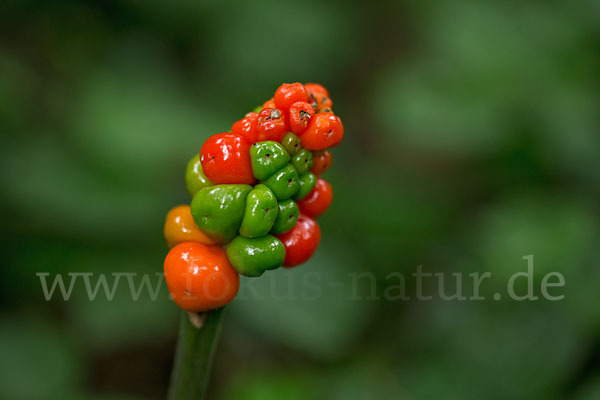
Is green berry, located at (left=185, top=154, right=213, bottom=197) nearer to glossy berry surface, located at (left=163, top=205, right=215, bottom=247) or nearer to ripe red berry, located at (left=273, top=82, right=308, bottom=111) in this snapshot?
glossy berry surface, located at (left=163, top=205, right=215, bottom=247)

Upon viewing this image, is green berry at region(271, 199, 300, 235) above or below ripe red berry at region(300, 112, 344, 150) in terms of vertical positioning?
below

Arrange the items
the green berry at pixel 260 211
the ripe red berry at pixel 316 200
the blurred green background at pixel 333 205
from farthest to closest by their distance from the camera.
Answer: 1. the blurred green background at pixel 333 205
2. the ripe red berry at pixel 316 200
3. the green berry at pixel 260 211

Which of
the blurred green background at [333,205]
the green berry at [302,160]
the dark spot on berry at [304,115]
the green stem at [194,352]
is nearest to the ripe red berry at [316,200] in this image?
the green berry at [302,160]

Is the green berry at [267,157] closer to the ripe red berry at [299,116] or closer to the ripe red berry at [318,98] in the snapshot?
the ripe red berry at [299,116]

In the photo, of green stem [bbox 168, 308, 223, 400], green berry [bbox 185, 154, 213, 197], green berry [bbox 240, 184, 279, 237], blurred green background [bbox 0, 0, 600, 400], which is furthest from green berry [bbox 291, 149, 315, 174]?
blurred green background [bbox 0, 0, 600, 400]

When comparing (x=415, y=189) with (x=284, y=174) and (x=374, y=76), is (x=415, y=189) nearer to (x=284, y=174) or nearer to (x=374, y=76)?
(x=374, y=76)

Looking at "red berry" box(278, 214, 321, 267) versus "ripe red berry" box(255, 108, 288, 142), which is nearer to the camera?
"ripe red berry" box(255, 108, 288, 142)
